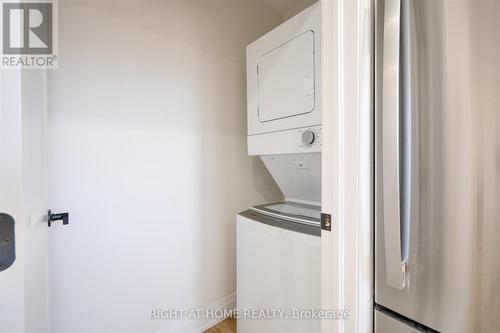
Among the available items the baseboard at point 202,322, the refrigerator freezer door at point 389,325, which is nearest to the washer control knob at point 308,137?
the refrigerator freezer door at point 389,325

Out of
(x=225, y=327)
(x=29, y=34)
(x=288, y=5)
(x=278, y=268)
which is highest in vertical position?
(x=288, y=5)

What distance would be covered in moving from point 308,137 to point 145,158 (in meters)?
1.11

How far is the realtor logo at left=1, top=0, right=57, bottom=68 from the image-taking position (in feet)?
1.77

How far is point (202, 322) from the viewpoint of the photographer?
1.92 metres

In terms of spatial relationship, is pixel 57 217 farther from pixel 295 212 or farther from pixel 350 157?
pixel 350 157

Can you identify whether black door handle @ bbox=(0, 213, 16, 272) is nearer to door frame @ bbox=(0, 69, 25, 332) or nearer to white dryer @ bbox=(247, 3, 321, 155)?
→ door frame @ bbox=(0, 69, 25, 332)

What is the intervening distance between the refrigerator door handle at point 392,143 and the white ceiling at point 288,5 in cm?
187

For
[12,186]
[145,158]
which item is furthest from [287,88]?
[12,186]

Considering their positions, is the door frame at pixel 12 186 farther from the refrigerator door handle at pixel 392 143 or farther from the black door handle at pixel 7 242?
the refrigerator door handle at pixel 392 143

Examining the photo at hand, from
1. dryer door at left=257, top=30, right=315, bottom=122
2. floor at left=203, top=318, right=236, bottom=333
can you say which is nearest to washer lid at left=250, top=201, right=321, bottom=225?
dryer door at left=257, top=30, right=315, bottom=122

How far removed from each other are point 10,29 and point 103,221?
3.98 ft

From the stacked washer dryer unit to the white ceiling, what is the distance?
2.99ft

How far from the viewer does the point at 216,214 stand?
6.66ft

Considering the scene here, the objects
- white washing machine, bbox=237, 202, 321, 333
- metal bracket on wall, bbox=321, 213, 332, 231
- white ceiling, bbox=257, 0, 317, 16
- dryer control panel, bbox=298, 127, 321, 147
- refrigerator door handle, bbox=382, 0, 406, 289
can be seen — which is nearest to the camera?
refrigerator door handle, bbox=382, 0, 406, 289
